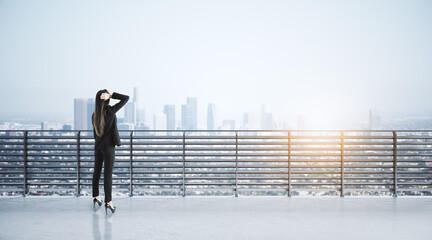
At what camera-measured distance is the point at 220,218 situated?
4.45 meters

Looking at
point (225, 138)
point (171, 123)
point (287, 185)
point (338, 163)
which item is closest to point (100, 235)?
point (225, 138)

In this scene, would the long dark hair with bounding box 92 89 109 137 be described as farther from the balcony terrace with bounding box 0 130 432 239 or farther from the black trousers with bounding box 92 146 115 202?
the balcony terrace with bounding box 0 130 432 239

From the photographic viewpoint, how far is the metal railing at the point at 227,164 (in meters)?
5.85

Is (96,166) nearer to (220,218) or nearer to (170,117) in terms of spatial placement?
(220,218)

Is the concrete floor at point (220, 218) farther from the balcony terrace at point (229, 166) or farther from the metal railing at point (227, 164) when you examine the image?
the metal railing at point (227, 164)

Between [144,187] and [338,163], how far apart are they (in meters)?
3.01

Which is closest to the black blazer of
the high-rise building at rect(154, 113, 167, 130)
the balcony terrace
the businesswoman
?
the businesswoman

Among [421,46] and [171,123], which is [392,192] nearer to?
[171,123]

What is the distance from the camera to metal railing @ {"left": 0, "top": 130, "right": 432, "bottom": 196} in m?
5.85

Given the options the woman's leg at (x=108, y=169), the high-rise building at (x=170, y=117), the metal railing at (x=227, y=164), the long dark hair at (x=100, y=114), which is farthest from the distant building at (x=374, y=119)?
the long dark hair at (x=100, y=114)

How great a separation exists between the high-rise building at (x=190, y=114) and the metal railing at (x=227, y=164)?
13417mm

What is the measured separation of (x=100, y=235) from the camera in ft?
12.4

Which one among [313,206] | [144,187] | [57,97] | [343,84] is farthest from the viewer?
[343,84]

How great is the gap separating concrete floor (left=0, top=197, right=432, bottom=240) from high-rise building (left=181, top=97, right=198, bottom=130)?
14.1m
